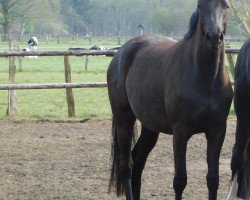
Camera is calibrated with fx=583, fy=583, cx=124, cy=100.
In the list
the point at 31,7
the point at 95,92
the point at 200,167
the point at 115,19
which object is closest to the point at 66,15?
the point at 115,19

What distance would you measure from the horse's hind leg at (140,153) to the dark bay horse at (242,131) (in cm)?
82

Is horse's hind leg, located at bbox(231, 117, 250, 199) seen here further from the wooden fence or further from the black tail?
the wooden fence

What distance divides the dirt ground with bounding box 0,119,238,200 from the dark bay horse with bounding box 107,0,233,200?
86 centimetres

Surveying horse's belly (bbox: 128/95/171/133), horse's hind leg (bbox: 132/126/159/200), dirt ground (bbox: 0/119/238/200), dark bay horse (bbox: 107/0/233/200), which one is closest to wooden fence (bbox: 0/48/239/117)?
dirt ground (bbox: 0/119/238/200)

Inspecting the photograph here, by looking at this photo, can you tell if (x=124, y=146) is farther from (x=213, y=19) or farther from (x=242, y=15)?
(x=242, y=15)

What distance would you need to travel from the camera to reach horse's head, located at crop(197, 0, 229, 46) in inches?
163

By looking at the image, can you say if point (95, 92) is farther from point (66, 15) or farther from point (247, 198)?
point (66, 15)

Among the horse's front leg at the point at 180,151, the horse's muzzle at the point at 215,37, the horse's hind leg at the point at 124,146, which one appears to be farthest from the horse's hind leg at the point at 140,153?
the horse's muzzle at the point at 215,37

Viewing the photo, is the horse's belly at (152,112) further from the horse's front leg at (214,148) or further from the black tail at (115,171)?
the black tail at (115,171)

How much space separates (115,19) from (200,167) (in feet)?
280

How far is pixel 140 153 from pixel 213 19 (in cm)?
199

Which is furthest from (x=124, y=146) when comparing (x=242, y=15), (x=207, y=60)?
(x=242, y=15)

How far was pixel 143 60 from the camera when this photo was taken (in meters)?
5.42

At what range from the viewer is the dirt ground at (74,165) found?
609cm
